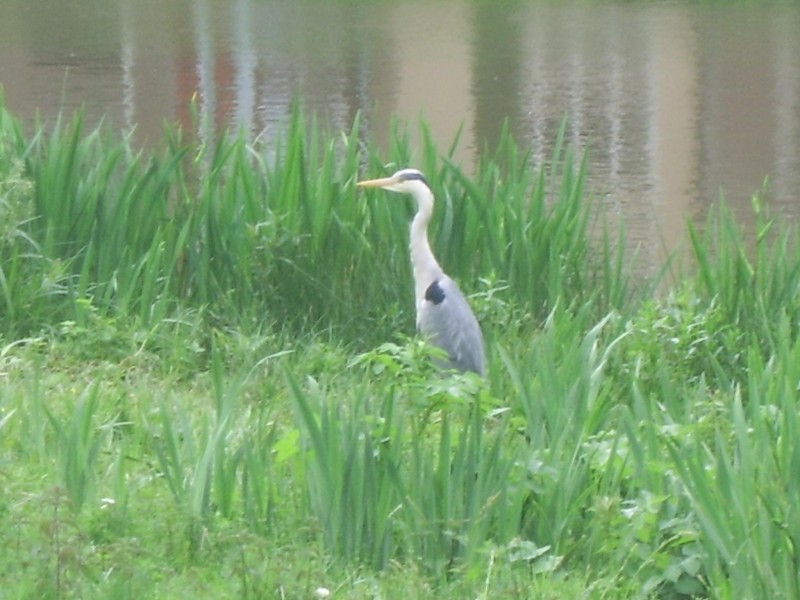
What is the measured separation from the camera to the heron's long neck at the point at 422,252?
5.22 meters

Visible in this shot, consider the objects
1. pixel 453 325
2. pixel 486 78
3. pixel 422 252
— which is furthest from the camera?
pixel 486 78

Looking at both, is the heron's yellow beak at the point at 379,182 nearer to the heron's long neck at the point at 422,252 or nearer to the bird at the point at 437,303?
the bird at the point at 437,303

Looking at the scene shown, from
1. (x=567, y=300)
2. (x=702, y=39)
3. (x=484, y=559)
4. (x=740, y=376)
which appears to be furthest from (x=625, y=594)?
(x=702, y=39)

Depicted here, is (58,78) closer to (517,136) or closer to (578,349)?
(517,136)

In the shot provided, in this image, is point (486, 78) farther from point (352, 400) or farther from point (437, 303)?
point (352, 400)

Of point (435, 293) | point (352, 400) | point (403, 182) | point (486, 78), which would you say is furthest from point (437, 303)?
point (486, 78)

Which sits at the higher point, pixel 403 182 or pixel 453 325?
pixel 403 182

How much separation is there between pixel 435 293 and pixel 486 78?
10578 millimetres

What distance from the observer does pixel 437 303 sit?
5117 millimetres

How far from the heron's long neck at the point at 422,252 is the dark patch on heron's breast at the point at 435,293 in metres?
0.03

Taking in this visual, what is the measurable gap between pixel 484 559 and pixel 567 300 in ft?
8.50

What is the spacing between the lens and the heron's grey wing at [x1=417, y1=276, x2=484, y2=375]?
5.09m

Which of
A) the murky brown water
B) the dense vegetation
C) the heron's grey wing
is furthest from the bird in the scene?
the murky brown water

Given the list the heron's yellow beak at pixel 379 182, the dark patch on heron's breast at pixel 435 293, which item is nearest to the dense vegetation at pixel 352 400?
the heron's yellow beak at pixel 379 182
